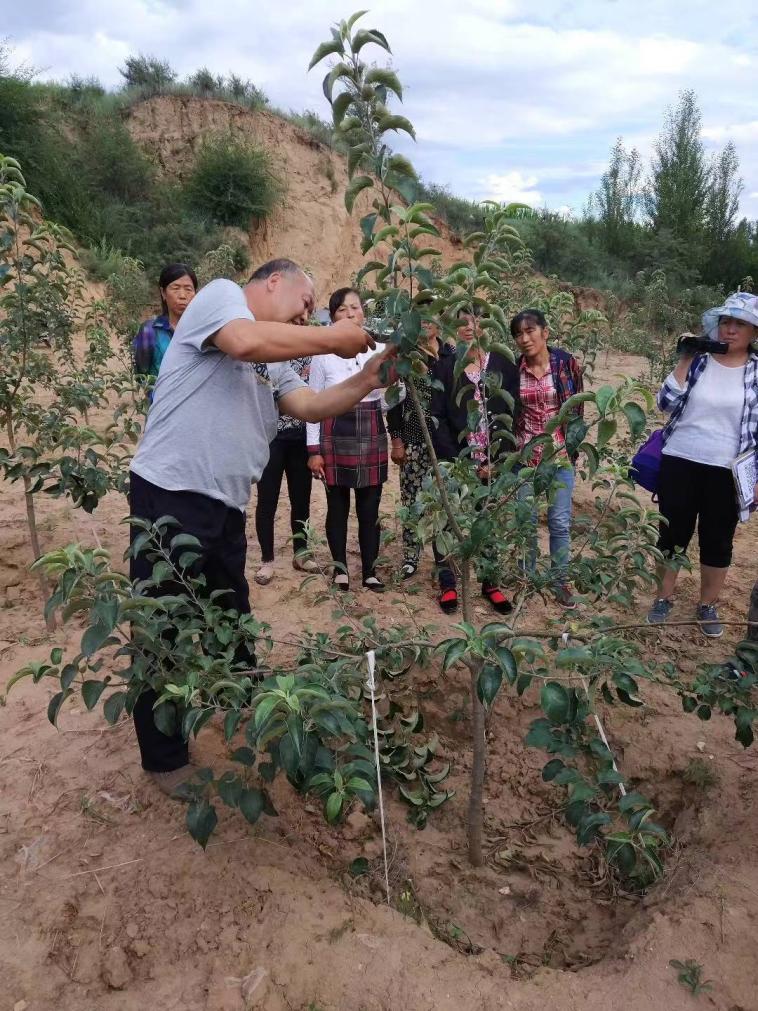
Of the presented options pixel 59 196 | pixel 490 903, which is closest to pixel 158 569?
pixel 490 903

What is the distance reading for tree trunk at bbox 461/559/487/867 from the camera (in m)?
1.91

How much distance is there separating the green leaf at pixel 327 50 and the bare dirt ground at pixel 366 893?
1942 mm

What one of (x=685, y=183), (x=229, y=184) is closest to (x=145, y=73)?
(x=229, y=184)

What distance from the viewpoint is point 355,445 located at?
3547 mm

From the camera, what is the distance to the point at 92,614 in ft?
4.55

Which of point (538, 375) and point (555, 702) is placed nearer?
point (555, 702)

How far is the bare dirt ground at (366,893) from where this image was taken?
160 cm

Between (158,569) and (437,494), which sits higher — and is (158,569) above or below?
below

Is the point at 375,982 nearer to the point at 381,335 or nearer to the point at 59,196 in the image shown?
the point at 381,335

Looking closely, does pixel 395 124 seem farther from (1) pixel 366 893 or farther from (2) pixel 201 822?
(1) pixel 366 893

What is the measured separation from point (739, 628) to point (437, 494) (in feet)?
8.35

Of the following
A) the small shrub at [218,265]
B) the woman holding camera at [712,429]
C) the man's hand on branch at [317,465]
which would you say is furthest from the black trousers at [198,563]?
the small shrub at [218,265]

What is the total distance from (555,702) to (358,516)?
250 cm

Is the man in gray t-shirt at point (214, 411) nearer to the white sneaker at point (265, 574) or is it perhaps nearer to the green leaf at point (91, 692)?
the green leaf at point (91, 692)
